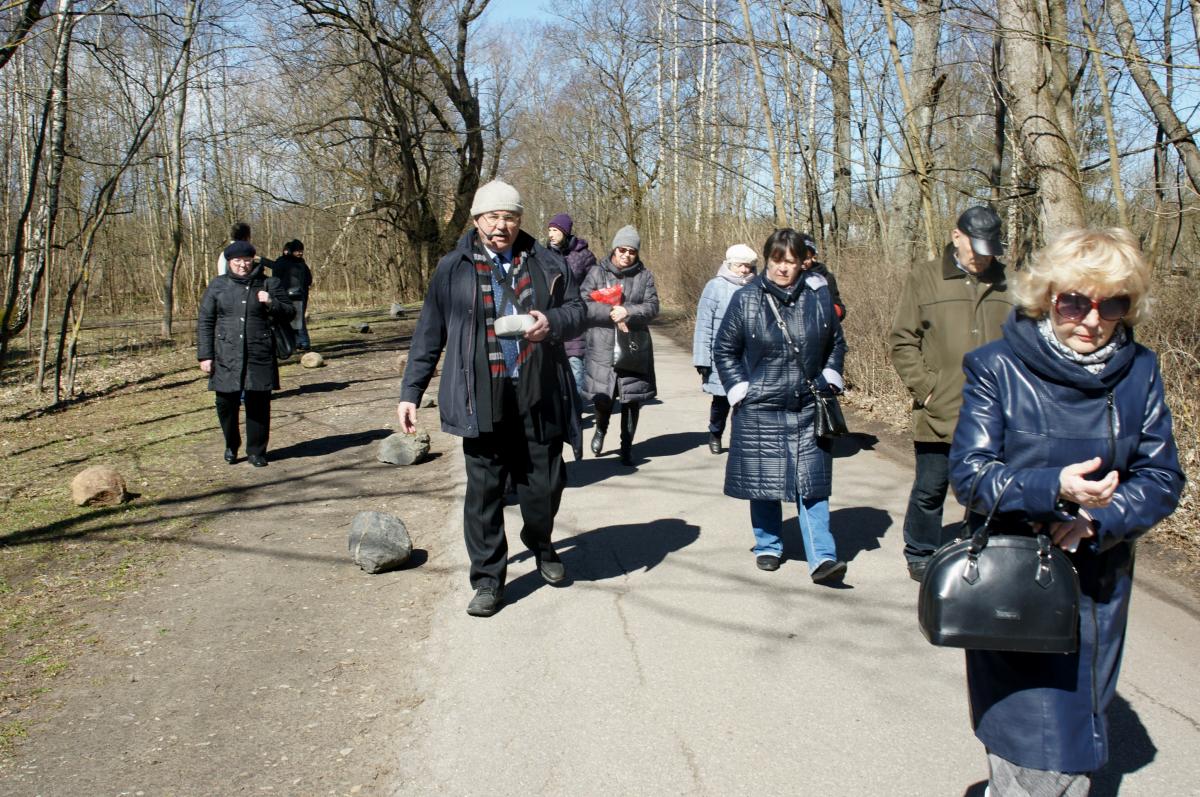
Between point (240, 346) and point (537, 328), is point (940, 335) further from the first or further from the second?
point (240, 346)

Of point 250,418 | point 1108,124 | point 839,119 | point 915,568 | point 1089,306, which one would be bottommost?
point 915,568

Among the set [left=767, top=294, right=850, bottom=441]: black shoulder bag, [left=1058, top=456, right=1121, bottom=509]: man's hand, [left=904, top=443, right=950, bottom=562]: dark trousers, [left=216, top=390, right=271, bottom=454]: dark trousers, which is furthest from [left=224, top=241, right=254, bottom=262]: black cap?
[left=1058, top=456, right=1121, bottom=509]: man's hand

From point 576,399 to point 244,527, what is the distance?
117 inches

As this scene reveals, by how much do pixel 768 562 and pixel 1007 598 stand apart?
10.7 feet

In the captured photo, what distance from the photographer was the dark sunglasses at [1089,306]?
2.49m

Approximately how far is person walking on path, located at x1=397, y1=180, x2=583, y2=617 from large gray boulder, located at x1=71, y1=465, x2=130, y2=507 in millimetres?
3678

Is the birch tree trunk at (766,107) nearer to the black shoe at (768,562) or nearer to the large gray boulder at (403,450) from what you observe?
the large gray boulder at (403,450)

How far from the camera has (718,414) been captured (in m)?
8.93

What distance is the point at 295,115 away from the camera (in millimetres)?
31078

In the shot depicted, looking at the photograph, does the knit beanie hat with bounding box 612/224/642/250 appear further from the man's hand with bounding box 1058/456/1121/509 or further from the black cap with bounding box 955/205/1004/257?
the man's hand with bounding box 1058/456/1121/509

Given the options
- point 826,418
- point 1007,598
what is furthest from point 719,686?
point 1007,598

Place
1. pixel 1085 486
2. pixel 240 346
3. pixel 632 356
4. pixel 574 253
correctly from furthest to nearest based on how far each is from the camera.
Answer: pixel 574 253 < pixel 240 346 < pixel 632 356 < pixel 1085 486

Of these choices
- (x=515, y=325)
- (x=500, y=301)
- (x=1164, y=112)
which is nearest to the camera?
(x=515, y=325)

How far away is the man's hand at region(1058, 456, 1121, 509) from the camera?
2365 millimetres
